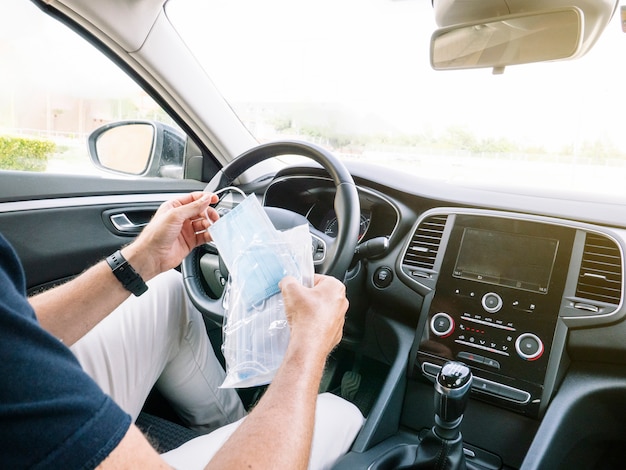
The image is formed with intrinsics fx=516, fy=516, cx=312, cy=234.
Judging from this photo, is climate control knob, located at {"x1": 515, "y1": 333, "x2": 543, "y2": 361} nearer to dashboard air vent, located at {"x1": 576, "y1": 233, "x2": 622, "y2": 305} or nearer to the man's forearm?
dashboard air vent, located at {"x1": 576, "y1": 233, "x2": 622, "y2": 305}

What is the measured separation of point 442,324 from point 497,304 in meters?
0.19

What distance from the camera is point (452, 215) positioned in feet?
5.71

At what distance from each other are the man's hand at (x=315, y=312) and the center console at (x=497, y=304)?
0.66 metres

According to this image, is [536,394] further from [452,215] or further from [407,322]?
[452,215]

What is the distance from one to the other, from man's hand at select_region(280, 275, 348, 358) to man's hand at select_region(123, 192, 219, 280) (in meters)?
0.41

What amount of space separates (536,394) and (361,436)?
519 mm

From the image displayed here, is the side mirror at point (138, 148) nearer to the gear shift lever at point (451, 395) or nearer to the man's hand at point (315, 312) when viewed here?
the man's hand at point (315, 312)

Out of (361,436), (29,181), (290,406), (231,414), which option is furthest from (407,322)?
(29,181)

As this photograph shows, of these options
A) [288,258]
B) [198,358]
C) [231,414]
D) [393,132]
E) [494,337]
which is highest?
[393,132]

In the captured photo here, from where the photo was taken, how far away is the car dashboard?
1.45 m

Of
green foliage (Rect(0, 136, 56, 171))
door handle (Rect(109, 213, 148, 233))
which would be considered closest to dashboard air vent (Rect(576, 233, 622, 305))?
door handle (Rect(109, 213, 148, 233))

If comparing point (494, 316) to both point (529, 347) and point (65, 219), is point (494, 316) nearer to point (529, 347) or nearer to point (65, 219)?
point (529, 347)

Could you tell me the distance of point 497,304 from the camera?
155 centimetres

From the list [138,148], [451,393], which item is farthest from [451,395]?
[138,148]
